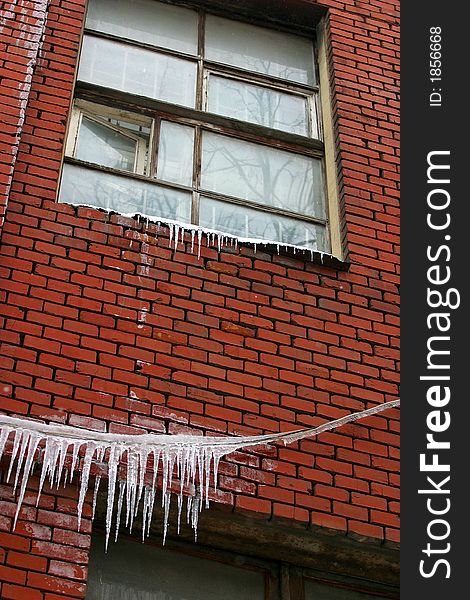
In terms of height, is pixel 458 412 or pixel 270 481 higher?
pixel 458 412

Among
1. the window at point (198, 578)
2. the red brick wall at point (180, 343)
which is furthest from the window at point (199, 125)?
the window at point (198, 578)

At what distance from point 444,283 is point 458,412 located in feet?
2.69

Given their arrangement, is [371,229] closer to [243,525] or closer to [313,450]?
[313,450]

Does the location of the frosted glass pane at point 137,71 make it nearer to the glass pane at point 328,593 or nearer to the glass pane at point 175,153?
the glass pane at point 175,153

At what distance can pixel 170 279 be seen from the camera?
608 cm

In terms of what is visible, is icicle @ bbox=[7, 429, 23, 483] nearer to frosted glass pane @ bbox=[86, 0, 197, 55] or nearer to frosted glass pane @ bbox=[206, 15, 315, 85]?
frosted glass pane @ bbox=[86, 0, 197, 55]

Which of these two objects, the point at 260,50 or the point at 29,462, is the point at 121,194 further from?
the point at 29,462

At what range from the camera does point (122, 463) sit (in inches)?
202

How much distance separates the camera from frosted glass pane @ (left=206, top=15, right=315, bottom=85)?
26.2 ft

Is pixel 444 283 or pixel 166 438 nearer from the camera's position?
pixel 166 438

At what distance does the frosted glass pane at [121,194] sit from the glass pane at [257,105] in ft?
3.12

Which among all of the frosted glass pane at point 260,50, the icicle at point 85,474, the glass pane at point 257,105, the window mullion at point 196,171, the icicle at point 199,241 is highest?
the frosted glass pane at point 260,50

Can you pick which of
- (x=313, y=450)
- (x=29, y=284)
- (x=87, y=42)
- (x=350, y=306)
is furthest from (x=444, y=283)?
(x=87, y=42)

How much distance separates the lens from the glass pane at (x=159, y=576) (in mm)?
5078
